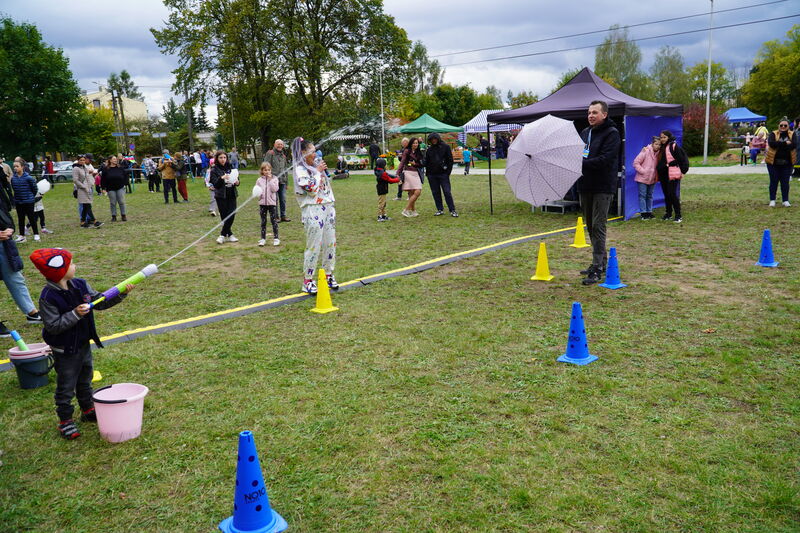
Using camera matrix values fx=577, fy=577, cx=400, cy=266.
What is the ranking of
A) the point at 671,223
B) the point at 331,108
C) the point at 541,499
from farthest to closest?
the point at 331,108
the point at 671,223
the point at 541,499

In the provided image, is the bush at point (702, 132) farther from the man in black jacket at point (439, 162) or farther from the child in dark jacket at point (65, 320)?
the child in dark jacket at point (65, 320)

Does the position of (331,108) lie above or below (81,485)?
above

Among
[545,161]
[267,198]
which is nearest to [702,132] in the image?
[545,161]

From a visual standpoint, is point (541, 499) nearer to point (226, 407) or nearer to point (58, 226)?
point (226, 407)

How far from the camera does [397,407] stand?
173 inches

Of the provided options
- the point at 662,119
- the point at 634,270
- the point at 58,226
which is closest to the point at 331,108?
the point at 58,226

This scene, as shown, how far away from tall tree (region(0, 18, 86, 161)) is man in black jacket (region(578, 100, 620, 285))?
48.6 metres

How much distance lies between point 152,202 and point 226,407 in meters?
20.9

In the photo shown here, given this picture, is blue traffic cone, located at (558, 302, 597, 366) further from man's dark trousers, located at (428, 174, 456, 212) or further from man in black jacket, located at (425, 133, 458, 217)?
man's dark trousers, located at (428, 174, 456, 212)

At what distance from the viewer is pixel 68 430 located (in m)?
4.08

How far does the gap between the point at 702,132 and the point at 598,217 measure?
3230 cm

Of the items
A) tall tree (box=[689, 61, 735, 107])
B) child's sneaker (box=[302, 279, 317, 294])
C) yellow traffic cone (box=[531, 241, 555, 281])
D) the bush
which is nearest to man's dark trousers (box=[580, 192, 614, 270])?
yellow traffic cone (box=[531, 241, 555, 281])

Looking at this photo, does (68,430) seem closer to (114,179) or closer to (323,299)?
(323,299)

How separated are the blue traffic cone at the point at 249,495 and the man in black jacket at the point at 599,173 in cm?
581
